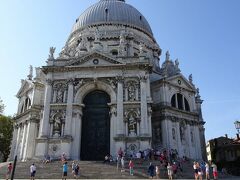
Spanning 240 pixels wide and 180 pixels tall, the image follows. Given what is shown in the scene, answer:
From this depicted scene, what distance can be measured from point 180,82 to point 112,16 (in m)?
15.8

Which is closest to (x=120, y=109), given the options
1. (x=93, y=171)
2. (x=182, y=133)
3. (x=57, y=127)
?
(x=57, y=127)

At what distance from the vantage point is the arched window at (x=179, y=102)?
38156 mm

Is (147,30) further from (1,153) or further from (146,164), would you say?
(1,153)

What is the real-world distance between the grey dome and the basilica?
5.89 metres

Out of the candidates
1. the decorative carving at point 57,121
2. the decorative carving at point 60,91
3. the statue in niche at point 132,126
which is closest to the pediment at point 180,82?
the statue in niche at point 132,126

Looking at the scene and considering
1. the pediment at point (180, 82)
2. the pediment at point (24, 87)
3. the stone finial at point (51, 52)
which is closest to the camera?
the stone finial at point (51, 52)

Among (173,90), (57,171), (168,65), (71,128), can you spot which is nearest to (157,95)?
(173,90)

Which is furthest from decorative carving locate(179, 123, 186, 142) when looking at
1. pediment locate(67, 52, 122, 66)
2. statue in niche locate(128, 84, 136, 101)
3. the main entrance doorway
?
pediment locate(67, 52, 122, 66)

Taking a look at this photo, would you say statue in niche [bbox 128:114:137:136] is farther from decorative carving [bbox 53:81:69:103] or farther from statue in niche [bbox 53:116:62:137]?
decorative carving [bbox 53:81:69:103]

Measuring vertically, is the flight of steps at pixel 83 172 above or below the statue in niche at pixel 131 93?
below

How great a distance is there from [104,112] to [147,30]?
71.3 ft

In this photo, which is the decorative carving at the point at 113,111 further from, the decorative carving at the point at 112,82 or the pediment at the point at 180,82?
the pediment at the point at 180,82

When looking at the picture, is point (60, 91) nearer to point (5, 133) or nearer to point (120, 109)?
point (120, 109)

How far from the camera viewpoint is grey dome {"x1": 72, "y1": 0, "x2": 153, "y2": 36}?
150 ft
